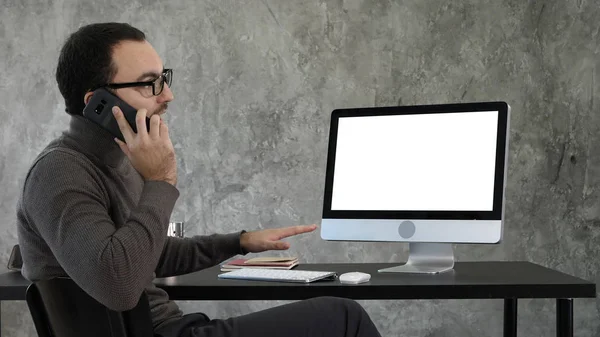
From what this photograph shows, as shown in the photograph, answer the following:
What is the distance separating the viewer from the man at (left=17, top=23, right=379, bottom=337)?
1478mm

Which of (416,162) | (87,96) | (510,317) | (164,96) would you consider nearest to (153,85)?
(164,96)

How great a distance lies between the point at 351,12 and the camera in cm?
397

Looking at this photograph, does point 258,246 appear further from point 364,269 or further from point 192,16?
point 192,16

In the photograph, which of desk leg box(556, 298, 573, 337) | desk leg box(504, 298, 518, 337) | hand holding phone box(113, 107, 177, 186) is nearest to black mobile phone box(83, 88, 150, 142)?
hand holding phone box(113, 107, 177, 186)

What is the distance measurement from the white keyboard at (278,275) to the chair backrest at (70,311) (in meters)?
0.63

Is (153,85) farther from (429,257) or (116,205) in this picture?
(429,257)

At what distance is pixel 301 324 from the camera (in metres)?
1.67

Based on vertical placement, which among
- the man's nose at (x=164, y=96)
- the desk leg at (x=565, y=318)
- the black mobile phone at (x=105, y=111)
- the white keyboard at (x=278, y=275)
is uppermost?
the man's nose at (x=164, y=96)

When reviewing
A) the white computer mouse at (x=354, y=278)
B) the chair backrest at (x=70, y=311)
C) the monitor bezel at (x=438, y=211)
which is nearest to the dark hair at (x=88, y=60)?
the chair backrest at (x=70, y=311)

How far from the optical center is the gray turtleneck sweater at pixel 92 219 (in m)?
1.47

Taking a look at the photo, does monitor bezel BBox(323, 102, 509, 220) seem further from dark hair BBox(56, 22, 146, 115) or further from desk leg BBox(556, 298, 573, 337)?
dark hair BBox(56, 22, 146, 115)

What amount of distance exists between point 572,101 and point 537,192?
467mm

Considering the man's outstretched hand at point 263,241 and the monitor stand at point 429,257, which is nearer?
the man's outstretched hand at point 263,241

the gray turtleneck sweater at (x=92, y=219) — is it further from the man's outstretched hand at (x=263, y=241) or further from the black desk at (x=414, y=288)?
the man's outstretched hand at (x=263, y=241)
